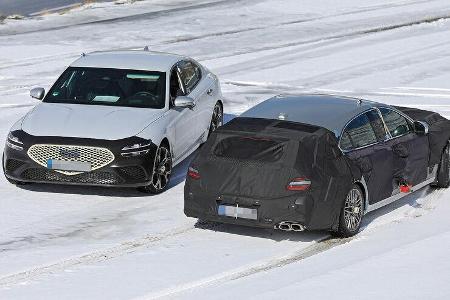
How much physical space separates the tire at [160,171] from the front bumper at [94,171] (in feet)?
0.56

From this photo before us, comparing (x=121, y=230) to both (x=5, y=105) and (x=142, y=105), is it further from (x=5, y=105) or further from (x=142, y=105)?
(x=5, y=105)

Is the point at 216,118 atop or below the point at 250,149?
below

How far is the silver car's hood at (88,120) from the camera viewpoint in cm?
1444

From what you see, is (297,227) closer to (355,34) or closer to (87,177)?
(87,177)

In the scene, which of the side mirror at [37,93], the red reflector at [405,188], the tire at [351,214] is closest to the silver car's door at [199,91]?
the side mirror at [37,93]

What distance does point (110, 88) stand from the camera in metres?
15.8

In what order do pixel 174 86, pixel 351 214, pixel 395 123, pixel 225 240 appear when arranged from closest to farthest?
pixel 225 240, pixel 351 214, pixel 395 123, pixel 174 86

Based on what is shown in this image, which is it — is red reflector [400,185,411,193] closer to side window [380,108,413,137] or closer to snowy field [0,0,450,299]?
snowy field [0,0,450,299]

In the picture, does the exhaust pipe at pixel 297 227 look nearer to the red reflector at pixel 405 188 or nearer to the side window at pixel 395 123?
the red reflector at pixel 405 188

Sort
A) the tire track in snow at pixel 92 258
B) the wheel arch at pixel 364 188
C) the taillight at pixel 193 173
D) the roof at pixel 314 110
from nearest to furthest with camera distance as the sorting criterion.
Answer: the tire track in snow at pixel 92 258 → the taillight at pixel 193 173 → the wheel arch at pixel 364 188 → the roof at pixel 314 110

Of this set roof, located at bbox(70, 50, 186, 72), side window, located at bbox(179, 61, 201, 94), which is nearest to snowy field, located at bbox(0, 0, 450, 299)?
side window, located at bbox(179, 61, 201, 94)

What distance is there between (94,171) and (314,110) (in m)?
2.76

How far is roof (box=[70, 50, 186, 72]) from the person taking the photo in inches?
639

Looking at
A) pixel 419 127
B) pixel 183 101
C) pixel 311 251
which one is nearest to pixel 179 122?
pixel 183 101
